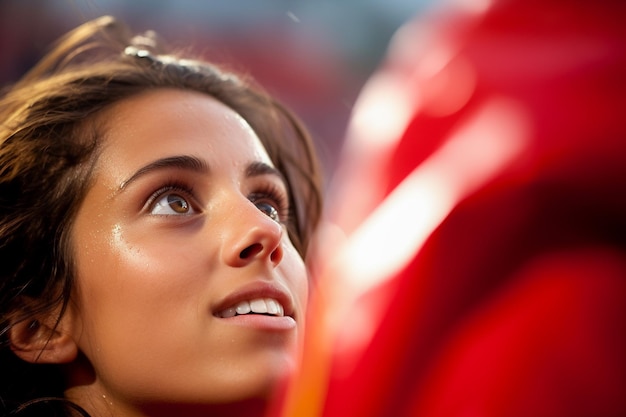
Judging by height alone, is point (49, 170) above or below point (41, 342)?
above

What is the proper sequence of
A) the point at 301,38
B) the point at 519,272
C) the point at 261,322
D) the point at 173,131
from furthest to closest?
1. the point at 301,38
2. the point at 173,131
3. the point at 261,322
4. the point at 519,272

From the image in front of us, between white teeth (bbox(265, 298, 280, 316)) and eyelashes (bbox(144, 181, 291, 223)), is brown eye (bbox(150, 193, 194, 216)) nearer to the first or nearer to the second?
eyelashes (bbox(144, 181, 291, 223))

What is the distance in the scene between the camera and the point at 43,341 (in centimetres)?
81

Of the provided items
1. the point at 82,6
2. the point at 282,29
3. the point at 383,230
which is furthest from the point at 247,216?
the point at 282,29

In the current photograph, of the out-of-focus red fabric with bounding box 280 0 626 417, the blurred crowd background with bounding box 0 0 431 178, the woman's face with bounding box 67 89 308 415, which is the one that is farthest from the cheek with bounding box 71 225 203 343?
the blurred crowd background with bounding box 0 0 431 178

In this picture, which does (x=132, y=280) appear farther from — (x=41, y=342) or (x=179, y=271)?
(x=41, y=342)

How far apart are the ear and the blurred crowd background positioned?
1.48 meters

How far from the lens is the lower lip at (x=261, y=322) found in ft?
2.24

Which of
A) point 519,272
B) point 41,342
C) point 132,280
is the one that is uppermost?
point 519,272

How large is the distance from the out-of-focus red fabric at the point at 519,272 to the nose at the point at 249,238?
33 centimetres

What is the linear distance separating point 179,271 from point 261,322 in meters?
0.10

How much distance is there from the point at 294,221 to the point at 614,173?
70cm

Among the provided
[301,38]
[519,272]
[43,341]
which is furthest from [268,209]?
[301,38]

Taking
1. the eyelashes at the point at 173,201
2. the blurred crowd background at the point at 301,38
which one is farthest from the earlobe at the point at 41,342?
the blurred crowd background at the point at 301,38
